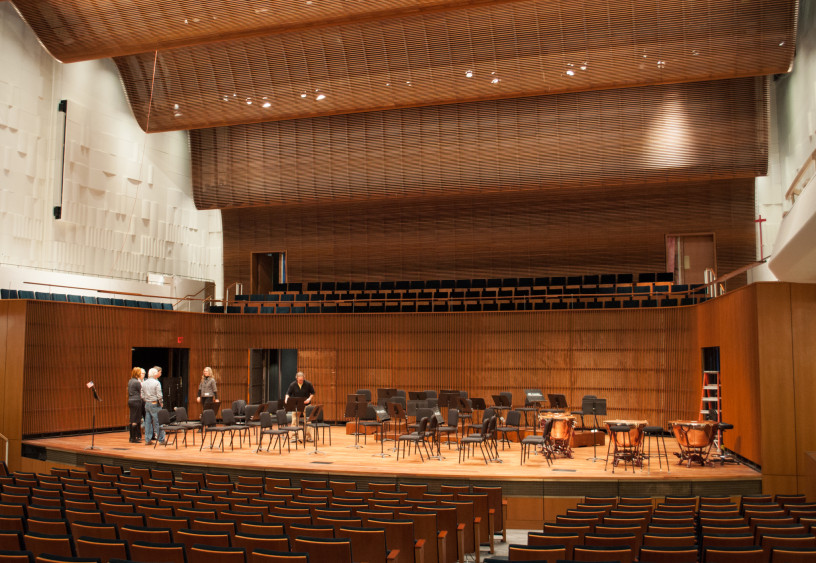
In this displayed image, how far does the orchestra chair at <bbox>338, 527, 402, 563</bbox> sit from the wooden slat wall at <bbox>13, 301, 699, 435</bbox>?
9907 millimetres

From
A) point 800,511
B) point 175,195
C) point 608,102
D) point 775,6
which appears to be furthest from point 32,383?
point 775,6

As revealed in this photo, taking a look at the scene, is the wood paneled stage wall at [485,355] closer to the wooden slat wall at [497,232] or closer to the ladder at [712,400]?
the ladder at [712,400]

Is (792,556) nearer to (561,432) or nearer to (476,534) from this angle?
(476,534)

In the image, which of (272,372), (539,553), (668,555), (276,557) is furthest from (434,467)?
(272,372)

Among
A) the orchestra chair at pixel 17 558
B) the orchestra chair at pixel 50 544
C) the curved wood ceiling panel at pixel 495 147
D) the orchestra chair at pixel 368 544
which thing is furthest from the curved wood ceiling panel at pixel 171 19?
the orchestra chair at pixel 17 558

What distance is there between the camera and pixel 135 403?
1266cm

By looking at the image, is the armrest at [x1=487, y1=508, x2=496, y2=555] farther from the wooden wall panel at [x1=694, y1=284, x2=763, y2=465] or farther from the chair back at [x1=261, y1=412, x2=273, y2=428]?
the chair back at [x1=261, y1=412, x2=273, y2=428]

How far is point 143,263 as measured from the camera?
17812mm

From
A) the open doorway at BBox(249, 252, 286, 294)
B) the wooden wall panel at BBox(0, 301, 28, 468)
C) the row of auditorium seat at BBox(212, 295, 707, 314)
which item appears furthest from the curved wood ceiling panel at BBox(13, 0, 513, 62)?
the open doorway at BBox(249, 252, 286, 294)

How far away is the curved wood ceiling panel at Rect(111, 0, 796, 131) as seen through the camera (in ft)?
45.8

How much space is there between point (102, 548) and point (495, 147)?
558 inches

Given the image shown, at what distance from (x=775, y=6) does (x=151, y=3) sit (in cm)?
1221

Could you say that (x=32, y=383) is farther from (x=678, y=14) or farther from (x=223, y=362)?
(x=678, y=14)

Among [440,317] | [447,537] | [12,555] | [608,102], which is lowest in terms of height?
[447,537]
